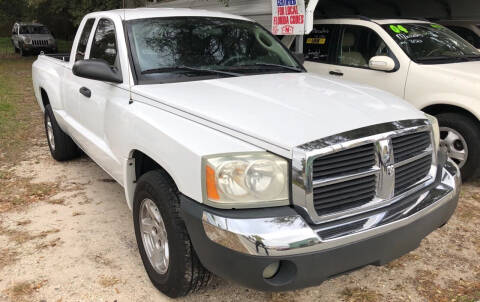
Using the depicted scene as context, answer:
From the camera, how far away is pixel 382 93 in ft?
10.0

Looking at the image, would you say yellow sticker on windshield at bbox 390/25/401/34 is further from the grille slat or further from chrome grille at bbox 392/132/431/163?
the grille slat

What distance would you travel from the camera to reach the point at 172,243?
2.44 meters

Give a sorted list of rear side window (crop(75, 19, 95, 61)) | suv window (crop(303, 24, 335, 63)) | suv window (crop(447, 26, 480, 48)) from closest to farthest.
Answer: rear side window (crop(75, 19, 95, 61))
suv window (crop(303, 24, 335, 63))
suv window (crop(447, 26, 480, 48))

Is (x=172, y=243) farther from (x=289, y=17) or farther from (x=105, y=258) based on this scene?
(x=289, y=17)

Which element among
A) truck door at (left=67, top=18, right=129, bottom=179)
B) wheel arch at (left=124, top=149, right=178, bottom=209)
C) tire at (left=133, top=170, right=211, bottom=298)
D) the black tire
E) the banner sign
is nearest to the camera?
tire at (left=133, top=170, right=211, bottom=298)

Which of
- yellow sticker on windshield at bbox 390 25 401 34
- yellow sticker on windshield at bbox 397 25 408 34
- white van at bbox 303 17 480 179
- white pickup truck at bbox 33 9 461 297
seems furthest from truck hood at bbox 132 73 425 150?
yellow sticker on windshield at bbox 397 25 408 34

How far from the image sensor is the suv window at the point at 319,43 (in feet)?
19.6

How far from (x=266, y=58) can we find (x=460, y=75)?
7.27 feet

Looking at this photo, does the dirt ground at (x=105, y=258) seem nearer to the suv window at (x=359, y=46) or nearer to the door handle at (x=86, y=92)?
the door handle at (x=86, y=92)

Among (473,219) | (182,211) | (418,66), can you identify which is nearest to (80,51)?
(182,211)

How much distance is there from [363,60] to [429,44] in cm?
81

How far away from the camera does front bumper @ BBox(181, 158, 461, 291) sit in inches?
80.2

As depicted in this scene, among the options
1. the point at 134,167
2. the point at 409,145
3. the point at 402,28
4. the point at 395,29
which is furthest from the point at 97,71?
the point at 402,28

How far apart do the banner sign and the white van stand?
0.50m
